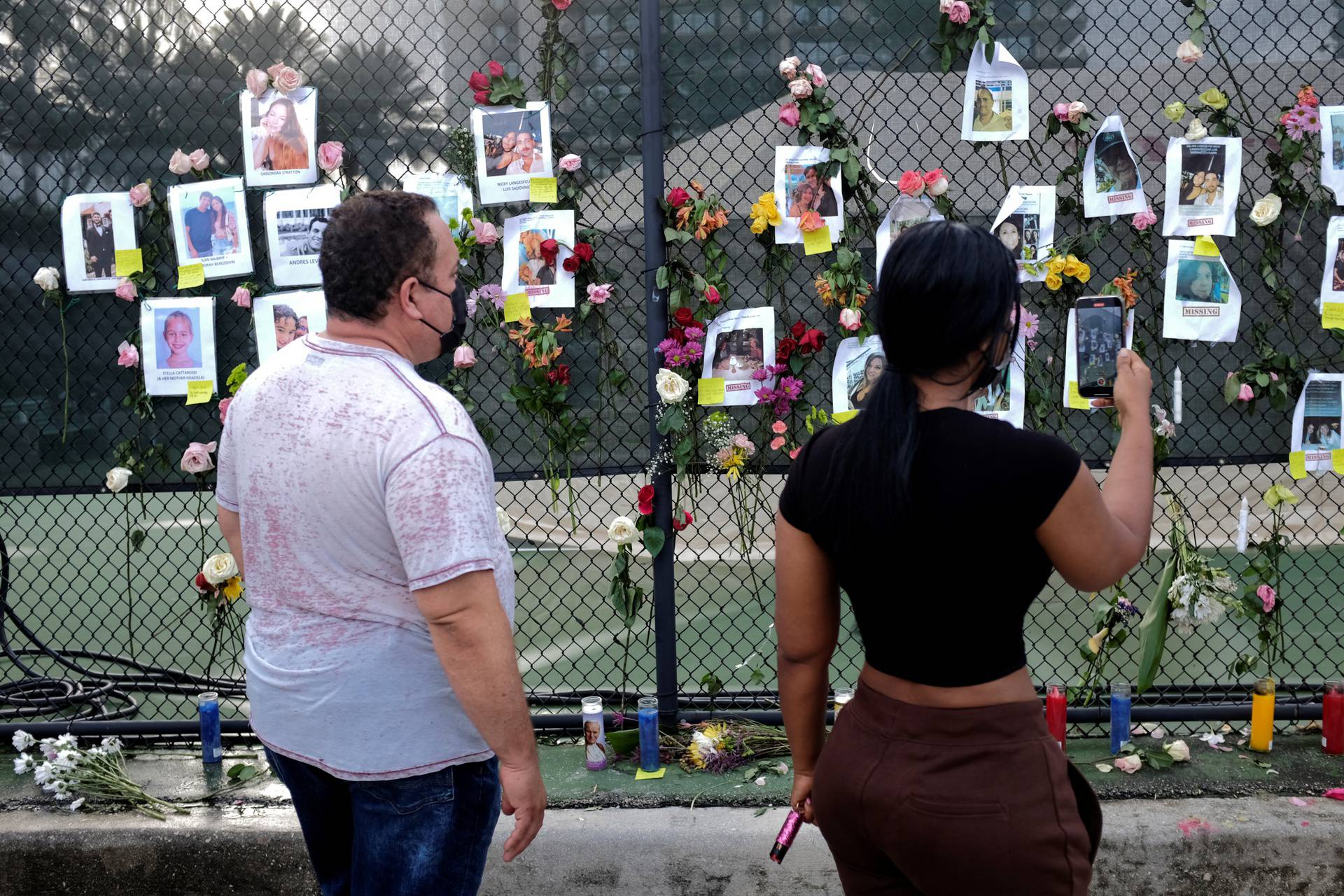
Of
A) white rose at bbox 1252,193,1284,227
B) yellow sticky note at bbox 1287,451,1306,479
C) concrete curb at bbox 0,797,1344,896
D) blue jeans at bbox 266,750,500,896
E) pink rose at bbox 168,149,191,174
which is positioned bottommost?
concrete curb at bbox 0,797,1344,896

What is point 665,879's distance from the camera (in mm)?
2900

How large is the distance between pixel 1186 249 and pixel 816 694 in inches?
84.9

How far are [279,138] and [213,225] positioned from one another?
1.13 feet

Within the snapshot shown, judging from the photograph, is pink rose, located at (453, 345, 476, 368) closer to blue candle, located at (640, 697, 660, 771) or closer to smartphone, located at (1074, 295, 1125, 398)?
blue candle, located at (640, 697, 660, 771)

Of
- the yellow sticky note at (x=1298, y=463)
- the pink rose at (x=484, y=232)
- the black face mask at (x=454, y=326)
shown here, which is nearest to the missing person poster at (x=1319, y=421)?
the yellow sticky note at (x=1298, y=463)

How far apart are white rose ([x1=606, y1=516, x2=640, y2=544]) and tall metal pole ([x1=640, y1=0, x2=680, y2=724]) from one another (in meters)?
0.09

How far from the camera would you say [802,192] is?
3273 mm

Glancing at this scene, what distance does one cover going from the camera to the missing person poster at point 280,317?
344cm

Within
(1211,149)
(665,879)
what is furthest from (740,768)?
(1211,149)

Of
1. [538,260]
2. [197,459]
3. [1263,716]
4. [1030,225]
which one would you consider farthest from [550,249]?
[1263,716]

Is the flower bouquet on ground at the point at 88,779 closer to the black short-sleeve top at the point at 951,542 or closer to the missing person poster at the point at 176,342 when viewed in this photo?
the missing person poster at the point at 176,342

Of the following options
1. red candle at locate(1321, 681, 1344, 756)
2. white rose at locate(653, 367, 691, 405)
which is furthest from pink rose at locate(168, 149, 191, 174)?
red candle at locate(1321, 681, 1344, 756)

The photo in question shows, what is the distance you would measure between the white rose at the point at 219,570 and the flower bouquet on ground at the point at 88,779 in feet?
1.84

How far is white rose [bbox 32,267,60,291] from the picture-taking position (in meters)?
3.49
